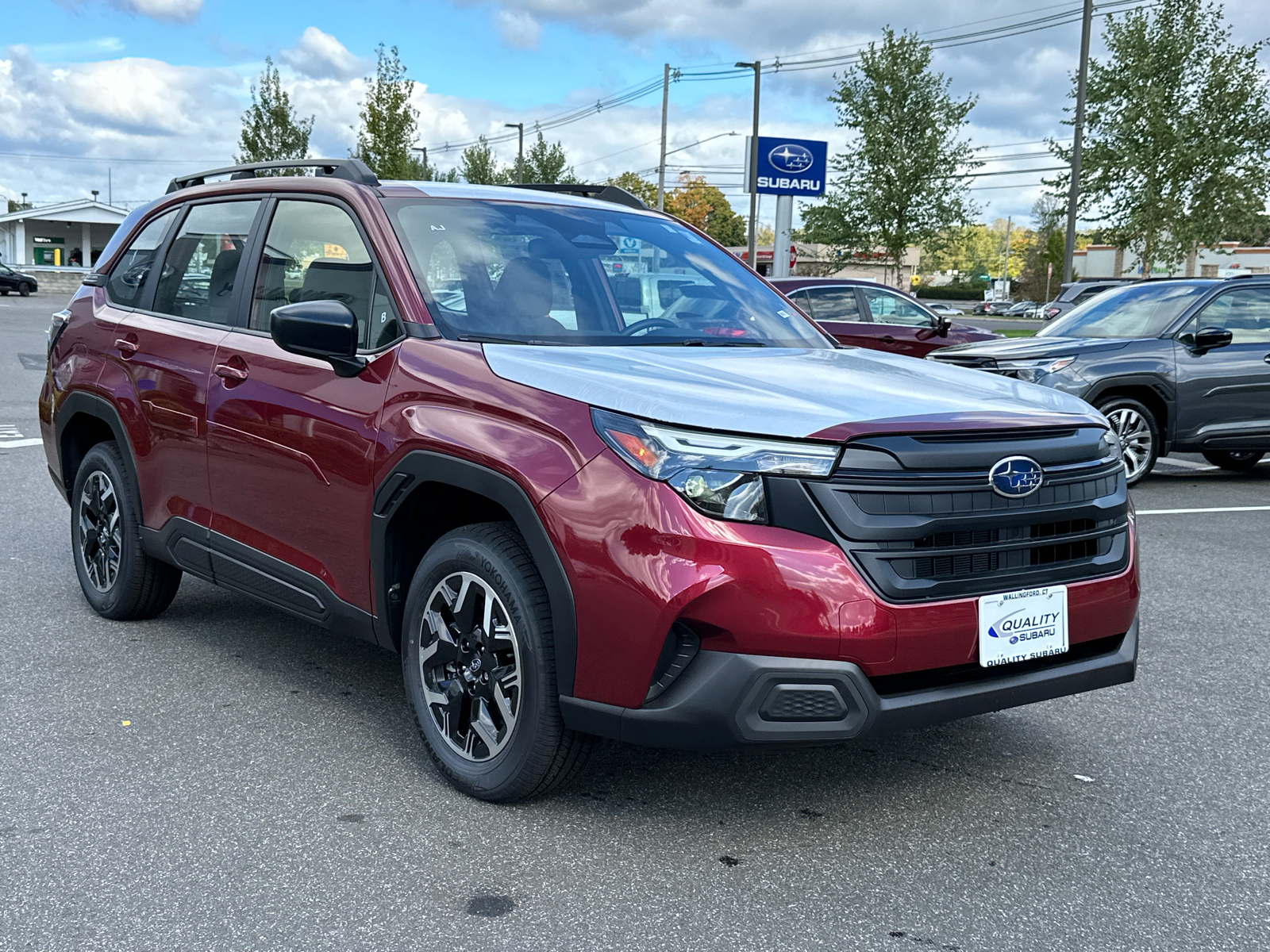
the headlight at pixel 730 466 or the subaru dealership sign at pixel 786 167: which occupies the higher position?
the subaru dealership sign at pixel 786 167

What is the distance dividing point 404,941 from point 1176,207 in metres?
36.7

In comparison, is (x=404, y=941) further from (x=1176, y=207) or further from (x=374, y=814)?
(x=1176, y=207)

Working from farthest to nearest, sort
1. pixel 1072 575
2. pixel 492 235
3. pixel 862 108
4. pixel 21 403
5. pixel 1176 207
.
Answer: pixel 862 108 → pixel 1176 207 → pixel 21 403 → pixel 492 235 → pixel 1072 575

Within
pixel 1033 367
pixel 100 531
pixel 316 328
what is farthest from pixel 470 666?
pixel 1033 367

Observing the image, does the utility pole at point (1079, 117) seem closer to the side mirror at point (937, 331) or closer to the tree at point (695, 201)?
the side mirror at point (937, 331)

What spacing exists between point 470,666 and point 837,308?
12148 mm

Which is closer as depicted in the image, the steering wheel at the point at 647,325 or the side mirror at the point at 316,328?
the side mirror at the point at 316,328

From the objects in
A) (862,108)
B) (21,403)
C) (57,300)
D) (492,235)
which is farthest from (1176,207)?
(57,300)

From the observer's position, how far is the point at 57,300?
49.0 metres

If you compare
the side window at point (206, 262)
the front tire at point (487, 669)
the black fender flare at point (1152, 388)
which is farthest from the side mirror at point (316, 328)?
the black fender flare at point (1152, 388)

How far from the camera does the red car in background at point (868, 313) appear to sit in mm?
14836

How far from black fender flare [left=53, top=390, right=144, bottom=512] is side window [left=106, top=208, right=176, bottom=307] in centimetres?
44

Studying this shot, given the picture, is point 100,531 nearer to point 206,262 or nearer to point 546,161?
point 206,262

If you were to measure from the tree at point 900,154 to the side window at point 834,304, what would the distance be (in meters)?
25.8
